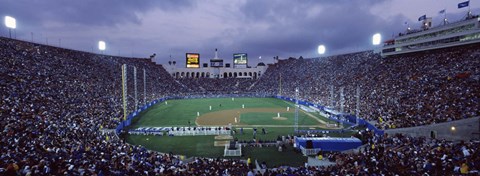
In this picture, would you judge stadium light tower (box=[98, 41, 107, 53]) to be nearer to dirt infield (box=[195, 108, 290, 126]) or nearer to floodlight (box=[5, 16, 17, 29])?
floodlight (box=[5, 16, 17, 29])

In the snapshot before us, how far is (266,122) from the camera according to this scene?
39.6 metres

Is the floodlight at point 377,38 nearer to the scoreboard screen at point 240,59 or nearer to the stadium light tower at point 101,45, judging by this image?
the scoreboard screen at point 240,59

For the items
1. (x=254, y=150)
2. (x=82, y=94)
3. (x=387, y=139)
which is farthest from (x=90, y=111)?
(x=387, y=139)

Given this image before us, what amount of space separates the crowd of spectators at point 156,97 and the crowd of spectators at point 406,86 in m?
0.17

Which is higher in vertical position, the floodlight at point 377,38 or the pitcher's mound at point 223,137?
the floodlight at point 377,38

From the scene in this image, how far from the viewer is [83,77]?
167 ft

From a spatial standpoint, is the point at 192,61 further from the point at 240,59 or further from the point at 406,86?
the point at 406,86

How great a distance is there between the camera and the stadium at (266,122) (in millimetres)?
15406

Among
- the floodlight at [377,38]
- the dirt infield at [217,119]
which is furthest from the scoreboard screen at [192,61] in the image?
the floodlight at [377,38]

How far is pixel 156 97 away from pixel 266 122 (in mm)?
36993

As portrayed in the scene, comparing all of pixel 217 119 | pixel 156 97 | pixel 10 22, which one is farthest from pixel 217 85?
pixel 10 22

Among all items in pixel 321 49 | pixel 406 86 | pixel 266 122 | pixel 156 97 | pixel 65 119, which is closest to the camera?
pixel 65 119

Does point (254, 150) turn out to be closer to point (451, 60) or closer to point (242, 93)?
point (451, 60)

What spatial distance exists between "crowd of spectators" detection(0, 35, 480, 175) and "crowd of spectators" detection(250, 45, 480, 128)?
17cm
